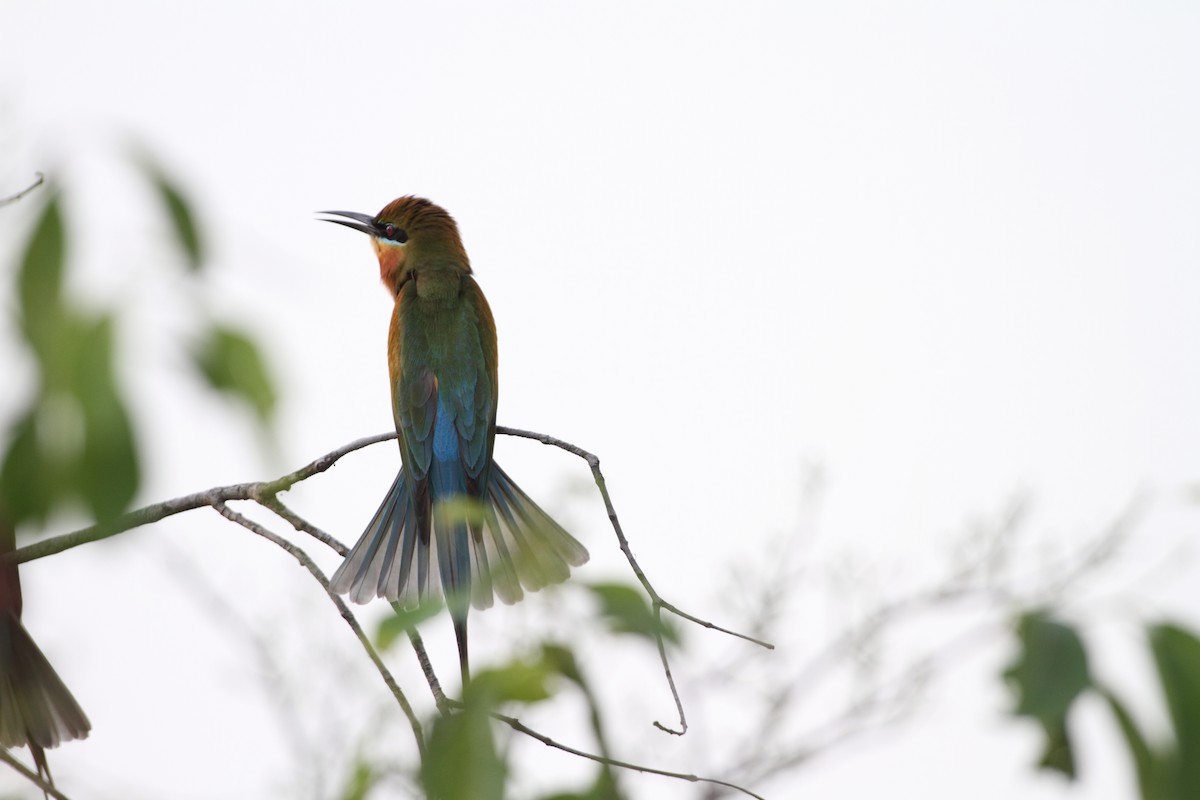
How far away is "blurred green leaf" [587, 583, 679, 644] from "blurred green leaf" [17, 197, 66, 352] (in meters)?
0.32

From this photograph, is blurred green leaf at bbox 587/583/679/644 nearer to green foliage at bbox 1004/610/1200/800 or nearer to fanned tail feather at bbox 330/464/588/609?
green foliage at bbox 1004/610/1200/800

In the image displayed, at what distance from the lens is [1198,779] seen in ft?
2.02

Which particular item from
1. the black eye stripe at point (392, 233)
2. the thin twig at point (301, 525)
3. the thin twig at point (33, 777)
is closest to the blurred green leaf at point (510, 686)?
the thin twig at point (33, 777)

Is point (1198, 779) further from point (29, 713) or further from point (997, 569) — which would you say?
point (997, 569)

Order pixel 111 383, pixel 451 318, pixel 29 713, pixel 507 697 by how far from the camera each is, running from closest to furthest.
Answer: pixel 111 383
pixel 507 697
pixel 29 713
pixel 451 318

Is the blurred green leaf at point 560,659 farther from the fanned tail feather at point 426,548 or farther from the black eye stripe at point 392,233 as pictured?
the black eye stripe at point 392,233

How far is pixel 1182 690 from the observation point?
64cm

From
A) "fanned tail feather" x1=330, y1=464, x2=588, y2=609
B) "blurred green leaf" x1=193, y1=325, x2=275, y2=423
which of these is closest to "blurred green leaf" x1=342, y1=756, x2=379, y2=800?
"blurred green leaf" x1=193, y1=325, x2=275, y2=423

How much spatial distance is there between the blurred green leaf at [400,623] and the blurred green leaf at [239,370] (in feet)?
0.44

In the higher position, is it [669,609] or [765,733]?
[669,609]

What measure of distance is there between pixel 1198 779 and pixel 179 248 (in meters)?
0.58

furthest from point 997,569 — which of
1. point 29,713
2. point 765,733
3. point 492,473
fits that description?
point 29,713

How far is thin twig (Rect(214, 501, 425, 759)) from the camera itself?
3.56 ft

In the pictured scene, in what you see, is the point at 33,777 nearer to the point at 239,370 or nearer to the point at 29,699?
the point at 239,370
